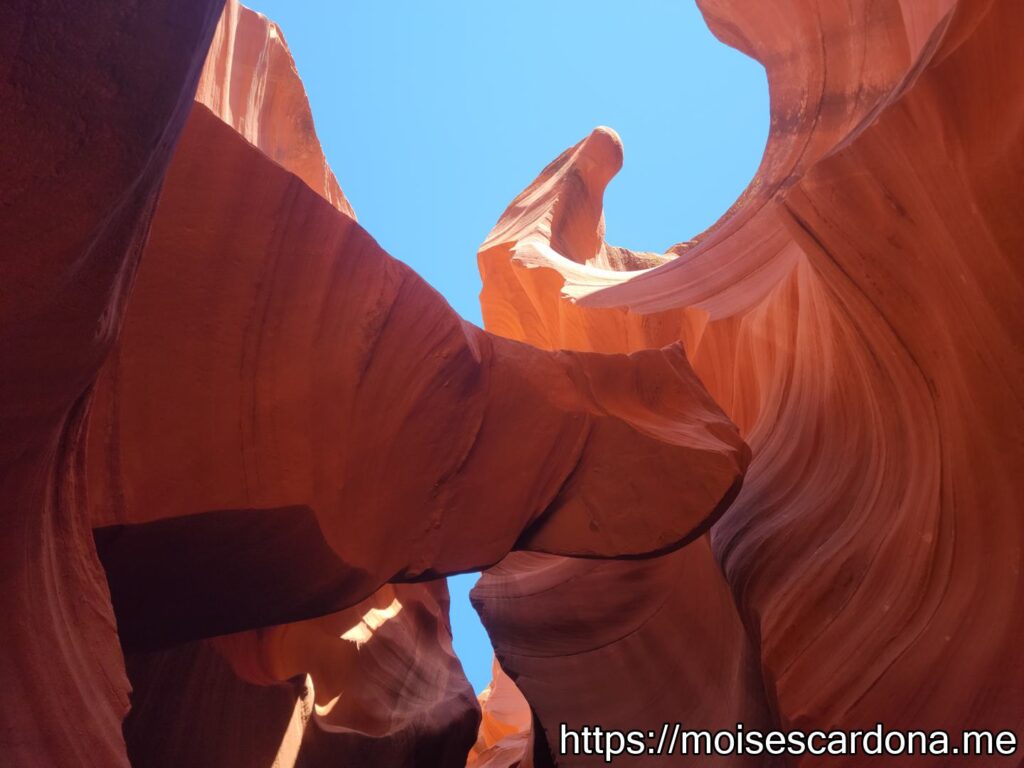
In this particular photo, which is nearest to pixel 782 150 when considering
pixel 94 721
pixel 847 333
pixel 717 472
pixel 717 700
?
pixel 847 333

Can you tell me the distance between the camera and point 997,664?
269 centimetres

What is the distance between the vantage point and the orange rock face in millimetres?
1641

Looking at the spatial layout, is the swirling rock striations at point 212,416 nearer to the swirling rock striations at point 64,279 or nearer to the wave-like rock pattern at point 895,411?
the swirling rock striations at point 64,279

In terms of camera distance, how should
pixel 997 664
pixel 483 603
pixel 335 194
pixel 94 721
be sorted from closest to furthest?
pixel 94 721 < pixel 997 664 < pixel 483 603 < pixel 335 194

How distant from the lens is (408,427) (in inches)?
126

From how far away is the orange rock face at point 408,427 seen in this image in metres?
1.64

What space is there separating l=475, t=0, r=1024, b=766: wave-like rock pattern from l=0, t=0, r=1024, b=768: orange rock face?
11 millimetres

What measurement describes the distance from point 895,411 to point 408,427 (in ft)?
6.26

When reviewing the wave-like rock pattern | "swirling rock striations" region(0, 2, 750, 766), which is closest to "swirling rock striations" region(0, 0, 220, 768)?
"swirling rock striations" region(0, 2, 750, 766)

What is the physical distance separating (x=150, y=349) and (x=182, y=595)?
0.94 m

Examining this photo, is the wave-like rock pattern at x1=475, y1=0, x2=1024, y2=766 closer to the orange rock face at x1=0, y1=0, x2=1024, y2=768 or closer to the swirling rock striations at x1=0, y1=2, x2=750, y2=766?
the orange rock face at x1=0, y1=0, x2=1024, y2=768

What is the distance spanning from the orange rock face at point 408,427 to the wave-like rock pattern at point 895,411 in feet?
0.04

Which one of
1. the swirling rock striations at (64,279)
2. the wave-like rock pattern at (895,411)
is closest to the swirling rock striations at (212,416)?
the swirling rock striations at (64,279)

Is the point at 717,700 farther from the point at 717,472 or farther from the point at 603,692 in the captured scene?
the point at 717,472
